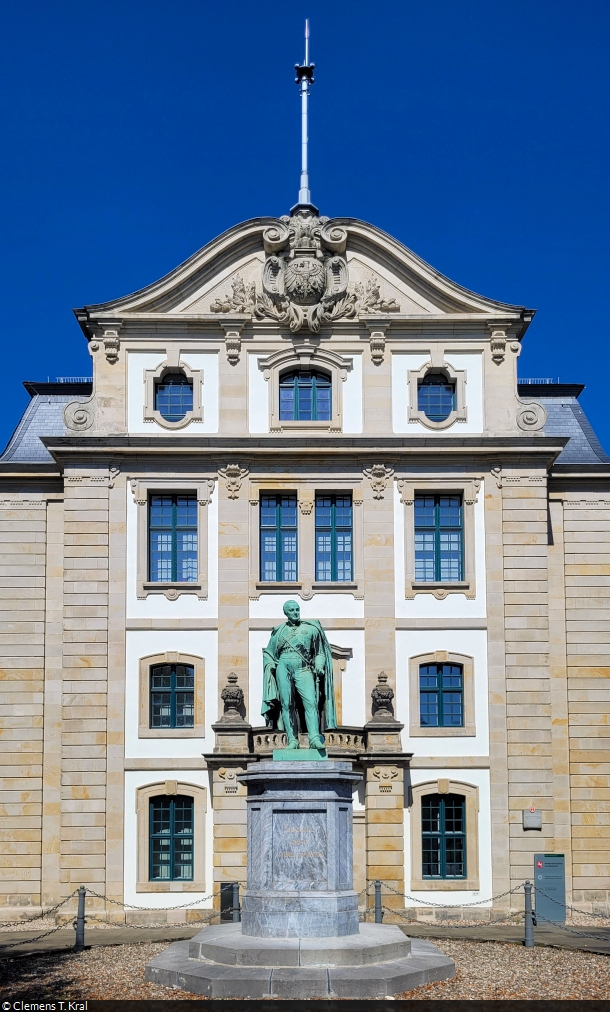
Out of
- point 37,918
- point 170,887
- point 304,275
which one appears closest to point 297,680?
point 170,887

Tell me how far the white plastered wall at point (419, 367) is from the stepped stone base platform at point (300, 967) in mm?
16345

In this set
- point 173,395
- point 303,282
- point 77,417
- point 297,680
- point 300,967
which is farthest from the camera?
point 173,395

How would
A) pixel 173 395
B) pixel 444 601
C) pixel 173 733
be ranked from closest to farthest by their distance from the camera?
pixel 173 733 < pixel 444 601 < pixel 173 395

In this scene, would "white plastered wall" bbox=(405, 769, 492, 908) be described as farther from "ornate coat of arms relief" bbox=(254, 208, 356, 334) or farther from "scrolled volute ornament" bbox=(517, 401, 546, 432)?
"ornate coat of arms relief" bbox=(254, 208, 356, 334)

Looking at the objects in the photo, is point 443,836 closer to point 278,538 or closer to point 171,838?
point 171,838

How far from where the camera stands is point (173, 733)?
33250 millimetres

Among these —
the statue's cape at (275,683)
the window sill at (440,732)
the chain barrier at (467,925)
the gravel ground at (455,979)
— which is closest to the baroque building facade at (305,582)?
the window sill at (440,732)

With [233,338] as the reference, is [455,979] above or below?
below

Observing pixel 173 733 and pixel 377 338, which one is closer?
pixel 173 733

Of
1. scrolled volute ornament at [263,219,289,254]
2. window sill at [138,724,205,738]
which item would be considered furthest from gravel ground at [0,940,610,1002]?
scrolled volute ornament at [263,219,289,254]

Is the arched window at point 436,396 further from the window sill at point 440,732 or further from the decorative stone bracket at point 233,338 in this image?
the window sill at point 440,732

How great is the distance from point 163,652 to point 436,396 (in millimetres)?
9955

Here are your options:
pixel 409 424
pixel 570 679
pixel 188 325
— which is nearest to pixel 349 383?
pixel 409 424

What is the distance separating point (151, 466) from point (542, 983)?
18.1 m
